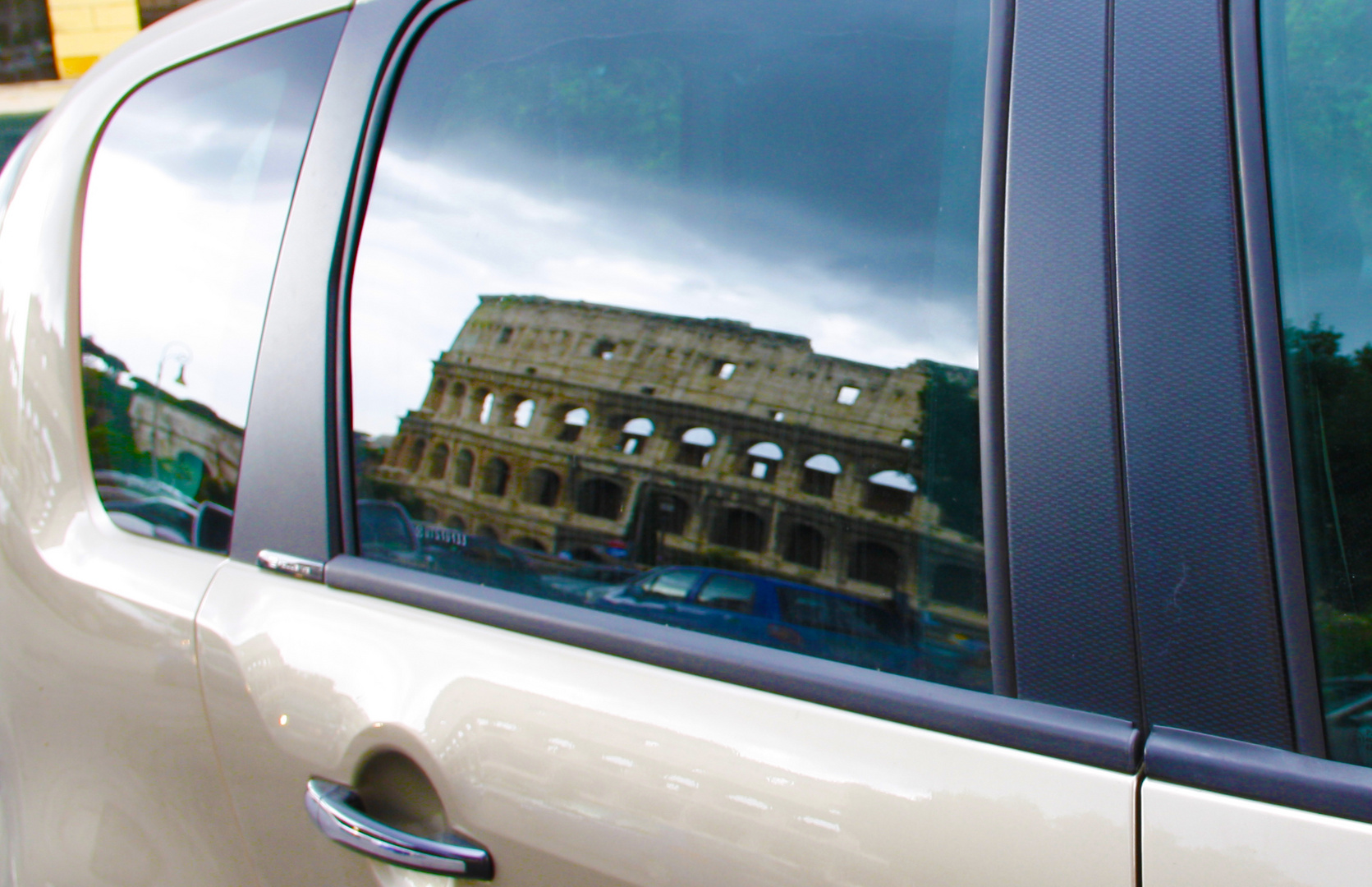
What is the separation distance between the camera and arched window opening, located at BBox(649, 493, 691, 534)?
1.09 m

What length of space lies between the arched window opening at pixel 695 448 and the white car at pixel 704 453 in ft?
0.04

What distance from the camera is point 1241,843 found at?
2.42 feet

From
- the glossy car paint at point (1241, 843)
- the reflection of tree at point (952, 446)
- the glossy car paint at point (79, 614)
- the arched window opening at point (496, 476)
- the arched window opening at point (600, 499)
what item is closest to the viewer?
the glossy car paint at point (1241, 843)

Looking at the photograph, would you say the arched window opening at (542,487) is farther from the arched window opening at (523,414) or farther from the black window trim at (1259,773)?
the black window trim at (1259,773)

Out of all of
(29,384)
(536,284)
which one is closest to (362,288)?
(536,284)

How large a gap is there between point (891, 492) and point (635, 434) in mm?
312

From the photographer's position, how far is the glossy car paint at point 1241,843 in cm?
71

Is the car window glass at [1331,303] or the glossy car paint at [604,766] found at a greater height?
the car window glass at [1331,303]

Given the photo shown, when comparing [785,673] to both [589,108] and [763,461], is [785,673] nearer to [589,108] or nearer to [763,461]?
[763,461]

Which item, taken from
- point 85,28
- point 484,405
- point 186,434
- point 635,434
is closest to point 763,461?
point 635,434

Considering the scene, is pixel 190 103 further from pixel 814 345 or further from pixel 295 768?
pixel 814 345

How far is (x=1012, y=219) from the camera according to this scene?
919mm

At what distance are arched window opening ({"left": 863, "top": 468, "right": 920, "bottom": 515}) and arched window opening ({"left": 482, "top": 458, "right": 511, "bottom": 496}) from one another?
49 cm

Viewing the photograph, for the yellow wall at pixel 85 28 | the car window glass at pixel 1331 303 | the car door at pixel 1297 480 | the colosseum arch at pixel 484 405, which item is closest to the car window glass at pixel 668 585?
the colosseum arch at pixel 484 405
